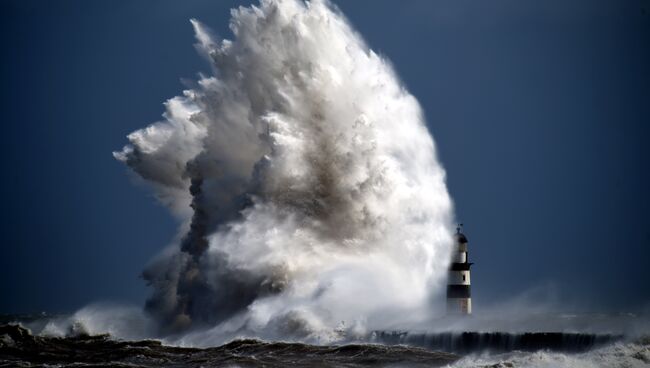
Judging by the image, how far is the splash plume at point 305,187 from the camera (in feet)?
110

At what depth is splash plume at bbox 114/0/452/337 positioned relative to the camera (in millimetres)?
33562

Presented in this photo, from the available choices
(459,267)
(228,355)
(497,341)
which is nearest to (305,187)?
(459,267)

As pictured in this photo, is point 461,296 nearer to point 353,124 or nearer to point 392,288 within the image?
point 392,288

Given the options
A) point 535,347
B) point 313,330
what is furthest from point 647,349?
point 313,330

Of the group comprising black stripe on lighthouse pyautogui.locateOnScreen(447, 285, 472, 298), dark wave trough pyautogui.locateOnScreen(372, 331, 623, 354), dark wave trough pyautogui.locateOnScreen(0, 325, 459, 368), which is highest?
black stripe on lighthouse pyautogui.locateOnScreen(447, 285, 472, 298)

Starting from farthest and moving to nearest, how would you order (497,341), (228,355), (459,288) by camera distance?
(459,288)
(228,355)
(497,341)

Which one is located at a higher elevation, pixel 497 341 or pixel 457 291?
pixel 457 291

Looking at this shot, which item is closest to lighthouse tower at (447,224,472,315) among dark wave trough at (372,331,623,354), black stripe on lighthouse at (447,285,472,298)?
black stripe on lighthouse at (447,285,472,298)

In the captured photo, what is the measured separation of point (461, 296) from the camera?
111 ft

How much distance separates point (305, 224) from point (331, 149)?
3.38 metres

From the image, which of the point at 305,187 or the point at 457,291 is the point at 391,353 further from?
the point at 305,187

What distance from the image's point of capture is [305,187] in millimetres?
34938

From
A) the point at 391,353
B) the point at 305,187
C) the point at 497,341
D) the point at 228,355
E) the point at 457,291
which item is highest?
the point at 305,187

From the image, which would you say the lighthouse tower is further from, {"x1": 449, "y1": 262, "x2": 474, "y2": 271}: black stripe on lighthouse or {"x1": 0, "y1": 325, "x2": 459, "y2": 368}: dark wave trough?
{"x1": 0, "y1": 325, "x2": 459, "y2": 368}: dark wave trough
